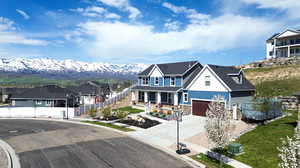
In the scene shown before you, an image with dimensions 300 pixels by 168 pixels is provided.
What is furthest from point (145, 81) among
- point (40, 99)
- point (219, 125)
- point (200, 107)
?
point (219, 125)

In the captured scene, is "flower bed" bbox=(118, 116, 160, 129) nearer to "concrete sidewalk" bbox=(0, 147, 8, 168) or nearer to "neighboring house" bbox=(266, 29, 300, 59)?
"concrete sidewalk" bbox=(0, 147, 8, 168)

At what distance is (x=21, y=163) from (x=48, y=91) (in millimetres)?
36716

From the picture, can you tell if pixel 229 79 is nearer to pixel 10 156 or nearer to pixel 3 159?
pixel 10 156

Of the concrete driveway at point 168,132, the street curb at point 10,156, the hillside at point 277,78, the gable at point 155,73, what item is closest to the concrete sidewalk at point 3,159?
the street curb at point 10,156

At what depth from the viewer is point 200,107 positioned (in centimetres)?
3362

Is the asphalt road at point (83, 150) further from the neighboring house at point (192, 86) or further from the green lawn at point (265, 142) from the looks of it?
the neighboring house at point (192, 86)

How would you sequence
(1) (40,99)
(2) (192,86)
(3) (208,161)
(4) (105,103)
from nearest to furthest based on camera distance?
(3) (208,161) < (2) (192,86) < (4) (105,103) < (1) (40,99)

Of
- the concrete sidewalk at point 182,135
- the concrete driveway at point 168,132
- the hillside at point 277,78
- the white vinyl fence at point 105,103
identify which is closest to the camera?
the concrete sidewalk at point 182,135

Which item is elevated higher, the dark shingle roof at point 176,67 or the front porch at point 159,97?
the dark shingle roof at point 176,67

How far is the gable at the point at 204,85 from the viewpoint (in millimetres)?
30973

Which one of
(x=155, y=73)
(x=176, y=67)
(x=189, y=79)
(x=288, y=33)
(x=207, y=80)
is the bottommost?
(x=207, y=80)

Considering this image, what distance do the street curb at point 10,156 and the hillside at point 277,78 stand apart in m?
36.1

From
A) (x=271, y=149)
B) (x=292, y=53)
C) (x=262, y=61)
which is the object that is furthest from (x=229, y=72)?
(x=292, y=53)

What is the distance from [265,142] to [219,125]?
8046 mm
